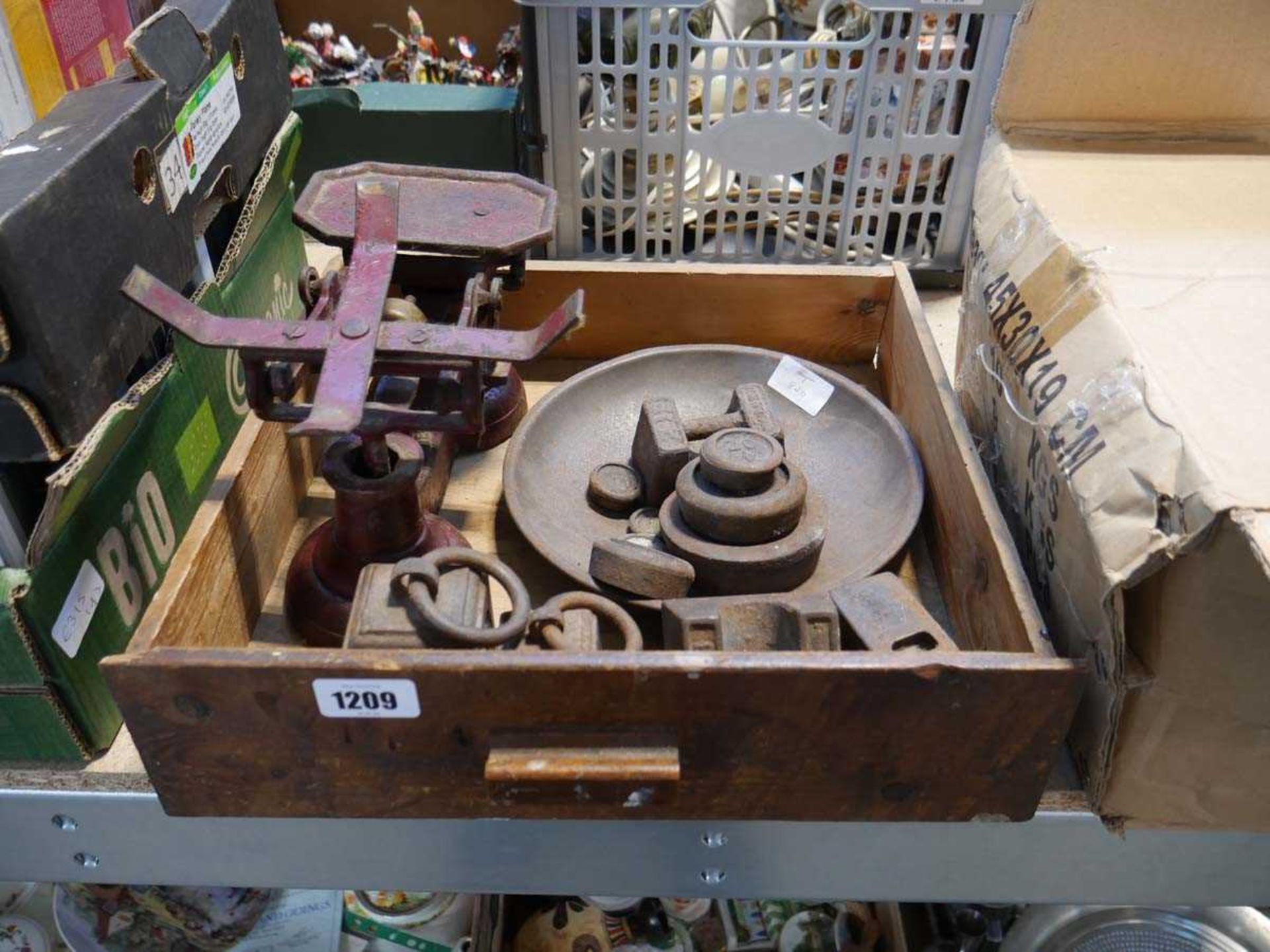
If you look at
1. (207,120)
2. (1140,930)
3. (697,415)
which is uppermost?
(207,120)

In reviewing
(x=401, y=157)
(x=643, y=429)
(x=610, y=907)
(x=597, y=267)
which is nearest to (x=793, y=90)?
(x=597, y=267)

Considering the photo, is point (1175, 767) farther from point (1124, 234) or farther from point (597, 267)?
point (597, 267)

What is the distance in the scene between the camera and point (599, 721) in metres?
0.63

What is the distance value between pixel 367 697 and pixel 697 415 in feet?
1.68

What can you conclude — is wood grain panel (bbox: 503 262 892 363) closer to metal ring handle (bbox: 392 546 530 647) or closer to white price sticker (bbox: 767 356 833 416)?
white price sticker (bbox: 767 356 833 416)

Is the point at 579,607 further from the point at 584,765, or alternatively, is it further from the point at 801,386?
the point at 801,386

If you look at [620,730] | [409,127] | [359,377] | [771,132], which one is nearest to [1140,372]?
[620,730]

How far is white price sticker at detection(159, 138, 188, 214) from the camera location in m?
0.78

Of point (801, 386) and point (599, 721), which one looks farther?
point (801, 386)

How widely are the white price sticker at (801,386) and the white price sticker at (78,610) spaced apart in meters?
0.63

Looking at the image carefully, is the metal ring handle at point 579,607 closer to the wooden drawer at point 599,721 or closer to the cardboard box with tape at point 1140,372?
the wooden drawer at point 599,721

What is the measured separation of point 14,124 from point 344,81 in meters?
1.00

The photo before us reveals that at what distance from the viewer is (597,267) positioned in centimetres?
107

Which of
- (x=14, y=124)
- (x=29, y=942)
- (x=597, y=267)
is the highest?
(x=14, y=124)
